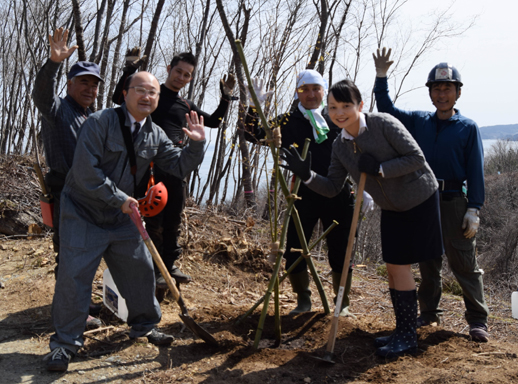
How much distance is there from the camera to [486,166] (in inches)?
1132

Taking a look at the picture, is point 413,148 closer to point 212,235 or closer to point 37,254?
point 212,235

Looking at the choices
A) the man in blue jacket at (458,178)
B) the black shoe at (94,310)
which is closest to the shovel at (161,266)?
the black shoe at (94,310)

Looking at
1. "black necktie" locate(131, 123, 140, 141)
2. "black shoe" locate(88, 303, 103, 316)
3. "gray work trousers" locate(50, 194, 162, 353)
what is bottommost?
"black shoe" locate(88, 303, 103, 316)

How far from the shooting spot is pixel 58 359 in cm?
279

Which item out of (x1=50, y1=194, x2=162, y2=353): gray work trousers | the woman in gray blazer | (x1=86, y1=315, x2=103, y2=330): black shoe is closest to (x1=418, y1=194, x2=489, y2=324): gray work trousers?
the woman in gray blazer

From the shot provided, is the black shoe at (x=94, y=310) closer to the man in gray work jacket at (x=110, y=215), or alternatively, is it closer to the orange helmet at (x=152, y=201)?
the man in gray work jacket at (x=110, y=215)

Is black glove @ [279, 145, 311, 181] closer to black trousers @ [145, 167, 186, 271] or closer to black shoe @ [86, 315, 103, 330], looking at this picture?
black trousers @ [145, 167, 186, 271]

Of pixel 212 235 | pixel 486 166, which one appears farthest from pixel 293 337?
pixel 486 166

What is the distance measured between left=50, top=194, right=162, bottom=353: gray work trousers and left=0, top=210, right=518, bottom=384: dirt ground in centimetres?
30

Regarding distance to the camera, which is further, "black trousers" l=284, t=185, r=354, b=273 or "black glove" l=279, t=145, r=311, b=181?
"black trousers" l=284, t=185, r=354, b=273

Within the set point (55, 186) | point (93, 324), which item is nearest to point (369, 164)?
point (55, 186)

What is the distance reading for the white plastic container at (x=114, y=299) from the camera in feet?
11.5

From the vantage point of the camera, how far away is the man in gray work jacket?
2848 millimetres

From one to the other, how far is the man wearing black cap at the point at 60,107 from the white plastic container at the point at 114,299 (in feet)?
0.57
